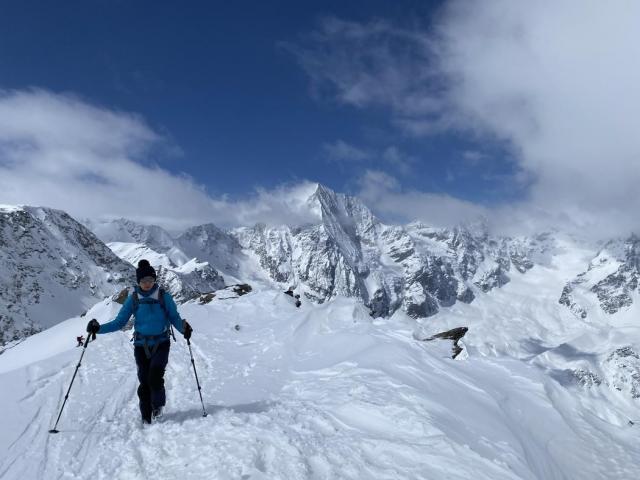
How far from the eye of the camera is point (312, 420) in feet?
32.6

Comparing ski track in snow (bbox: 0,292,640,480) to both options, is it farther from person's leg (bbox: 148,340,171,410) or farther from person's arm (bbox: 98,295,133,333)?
person's arm (bbox: 98,295,133,333)

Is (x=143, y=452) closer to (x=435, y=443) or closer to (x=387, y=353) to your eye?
(x=435, y=443)

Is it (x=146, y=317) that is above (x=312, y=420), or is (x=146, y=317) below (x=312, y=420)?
above

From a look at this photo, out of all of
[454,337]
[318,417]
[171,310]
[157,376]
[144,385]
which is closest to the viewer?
[144,385]

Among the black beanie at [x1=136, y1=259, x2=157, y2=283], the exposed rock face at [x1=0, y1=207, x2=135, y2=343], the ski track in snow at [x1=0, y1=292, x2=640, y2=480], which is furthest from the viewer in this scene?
the exposed rock face at [x1=0, y1=207, x2=135, y2=343]

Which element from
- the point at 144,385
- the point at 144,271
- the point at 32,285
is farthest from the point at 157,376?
the point at 32,285

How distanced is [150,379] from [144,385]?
0.16 metres

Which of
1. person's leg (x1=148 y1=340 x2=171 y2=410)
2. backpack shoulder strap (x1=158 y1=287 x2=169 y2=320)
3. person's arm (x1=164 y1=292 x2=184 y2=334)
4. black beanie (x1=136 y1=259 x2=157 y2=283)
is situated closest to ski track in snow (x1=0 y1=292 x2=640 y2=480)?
person's leg (x1=148 y1=340 x2=171 y2=410)

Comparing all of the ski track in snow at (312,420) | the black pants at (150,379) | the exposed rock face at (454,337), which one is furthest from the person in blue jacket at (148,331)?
the exposed rock face at (454,337)

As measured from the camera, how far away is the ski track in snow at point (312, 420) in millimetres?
7527

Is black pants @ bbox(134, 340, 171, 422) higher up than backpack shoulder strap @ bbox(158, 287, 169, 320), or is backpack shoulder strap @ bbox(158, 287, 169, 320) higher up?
backpack shoulder strap @ bbox(158, 287, 169, 320)

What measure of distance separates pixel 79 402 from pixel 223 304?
88.0 feet

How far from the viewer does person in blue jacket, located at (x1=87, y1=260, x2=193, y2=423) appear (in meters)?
9.37

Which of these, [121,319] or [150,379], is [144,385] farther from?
[121,319]
